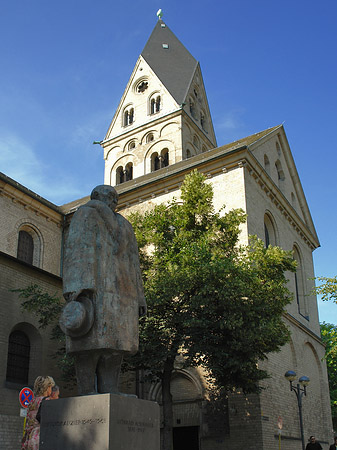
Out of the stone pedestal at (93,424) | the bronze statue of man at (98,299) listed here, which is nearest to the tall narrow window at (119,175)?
the bronze statue of man at (98,299)

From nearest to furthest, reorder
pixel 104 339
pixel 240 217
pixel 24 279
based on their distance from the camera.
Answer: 1. pixel 104 339
2. pixel 240 217
3. pixel 24 279

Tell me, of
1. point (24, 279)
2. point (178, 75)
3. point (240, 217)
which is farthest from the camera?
point (178, 75)

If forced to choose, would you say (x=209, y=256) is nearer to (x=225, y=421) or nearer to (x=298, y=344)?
(x=225, y=421)

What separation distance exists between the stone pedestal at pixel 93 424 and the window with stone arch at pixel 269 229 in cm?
2000

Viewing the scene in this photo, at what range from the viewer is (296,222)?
28.2 meters

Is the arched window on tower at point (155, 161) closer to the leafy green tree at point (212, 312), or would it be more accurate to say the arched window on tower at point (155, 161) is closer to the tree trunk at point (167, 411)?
the leafy green tree at point (212, 312)

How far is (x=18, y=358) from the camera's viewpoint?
18.6 m

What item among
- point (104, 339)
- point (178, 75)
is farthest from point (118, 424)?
point (178, 75)

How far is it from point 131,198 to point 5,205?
5.94m

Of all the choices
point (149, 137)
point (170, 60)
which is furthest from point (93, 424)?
point (170, 60)

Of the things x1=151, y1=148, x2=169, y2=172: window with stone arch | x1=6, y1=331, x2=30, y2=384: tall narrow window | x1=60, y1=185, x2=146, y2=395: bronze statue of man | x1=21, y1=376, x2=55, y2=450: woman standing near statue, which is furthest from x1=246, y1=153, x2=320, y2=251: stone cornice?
x1=21, y1=376, x2=55, y2=450: woman standing near statue

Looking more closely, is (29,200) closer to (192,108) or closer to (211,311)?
(211,311)

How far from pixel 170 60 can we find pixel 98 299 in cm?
4239

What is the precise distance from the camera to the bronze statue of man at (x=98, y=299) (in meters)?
5.71
